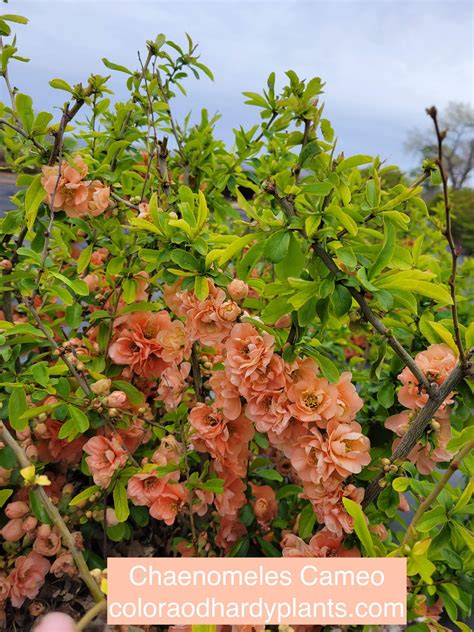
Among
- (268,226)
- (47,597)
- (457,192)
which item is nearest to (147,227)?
(268,226)

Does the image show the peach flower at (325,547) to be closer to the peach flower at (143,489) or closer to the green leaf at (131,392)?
the peach flower at (143,489)

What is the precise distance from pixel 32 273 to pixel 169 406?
0.34 m

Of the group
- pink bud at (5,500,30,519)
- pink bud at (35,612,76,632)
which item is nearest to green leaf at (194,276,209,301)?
pink bud at (35,612,76,632)

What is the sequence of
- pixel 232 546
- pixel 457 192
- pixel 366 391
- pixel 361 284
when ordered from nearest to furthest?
pixel 361 284, pixel 232 546, pixel 366 391, pixel 457 192

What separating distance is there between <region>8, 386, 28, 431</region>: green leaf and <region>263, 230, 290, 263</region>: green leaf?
0.46 m

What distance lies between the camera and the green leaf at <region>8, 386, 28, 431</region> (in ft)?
2.60

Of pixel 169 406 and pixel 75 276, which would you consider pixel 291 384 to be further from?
pixel 75 276

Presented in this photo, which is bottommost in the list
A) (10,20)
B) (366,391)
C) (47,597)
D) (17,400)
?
(47,597)

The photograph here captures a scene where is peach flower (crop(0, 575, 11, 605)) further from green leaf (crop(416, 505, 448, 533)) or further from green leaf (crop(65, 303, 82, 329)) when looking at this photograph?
green leaf (crop(416, 505, 448, 533))

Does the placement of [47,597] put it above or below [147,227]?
below

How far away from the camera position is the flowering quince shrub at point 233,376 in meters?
0.67

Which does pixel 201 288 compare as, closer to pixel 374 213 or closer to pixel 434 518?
pixel 374 213

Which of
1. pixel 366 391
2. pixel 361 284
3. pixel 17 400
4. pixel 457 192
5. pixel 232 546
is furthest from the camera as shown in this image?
pixel 457 192

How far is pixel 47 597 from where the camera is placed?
3.35ft
